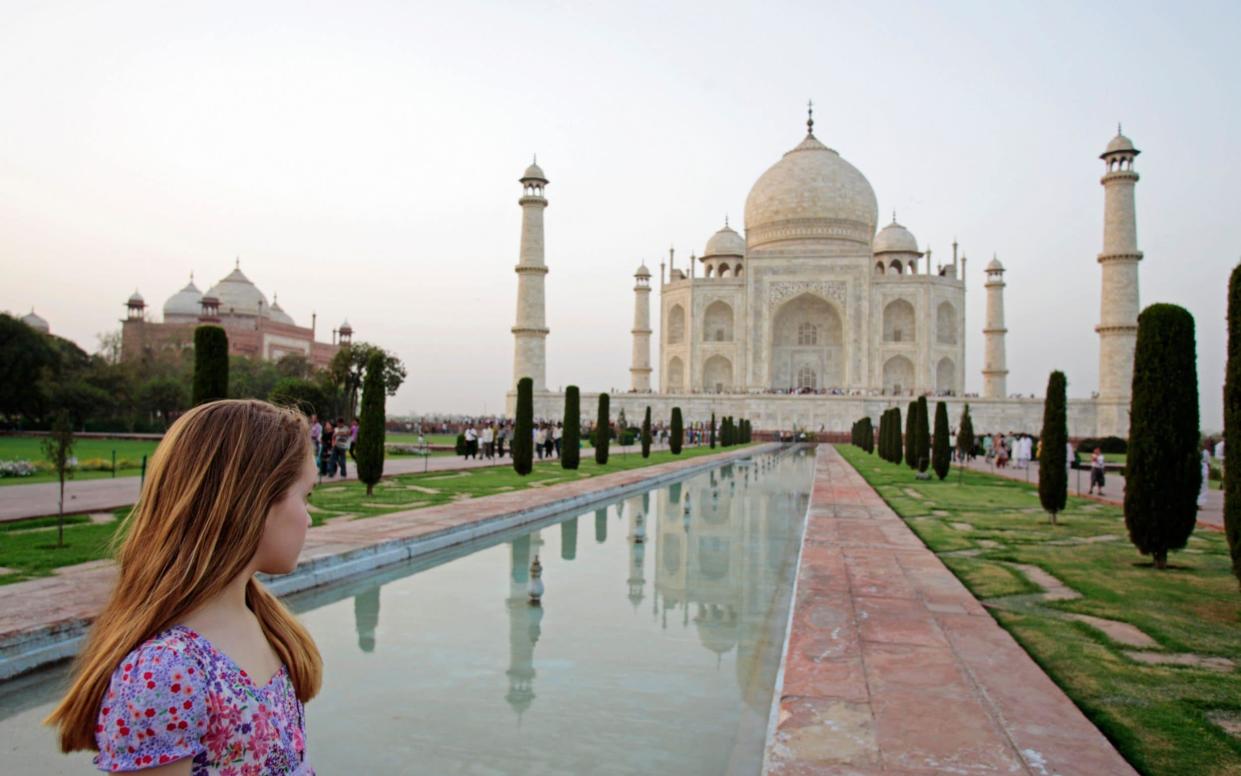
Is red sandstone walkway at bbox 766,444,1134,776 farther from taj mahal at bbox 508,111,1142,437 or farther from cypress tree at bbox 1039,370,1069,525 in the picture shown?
taj mahal at bbox 508,111,1142,437

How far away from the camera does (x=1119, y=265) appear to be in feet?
90.4

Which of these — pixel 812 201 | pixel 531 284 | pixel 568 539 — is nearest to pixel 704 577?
pixel 568 539

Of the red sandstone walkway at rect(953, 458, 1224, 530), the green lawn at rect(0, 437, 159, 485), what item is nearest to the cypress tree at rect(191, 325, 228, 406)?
the green lawn at rect(0, 437, 159, 485)

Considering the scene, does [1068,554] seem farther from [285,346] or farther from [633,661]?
[285,346]

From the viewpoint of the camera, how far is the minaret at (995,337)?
3538cm

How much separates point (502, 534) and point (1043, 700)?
16.1 ft

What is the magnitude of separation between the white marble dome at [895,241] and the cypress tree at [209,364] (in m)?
34.1

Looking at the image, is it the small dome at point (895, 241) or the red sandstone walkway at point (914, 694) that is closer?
the red sandstone walkway at point (914, 694)

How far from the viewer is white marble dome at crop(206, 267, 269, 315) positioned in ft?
145

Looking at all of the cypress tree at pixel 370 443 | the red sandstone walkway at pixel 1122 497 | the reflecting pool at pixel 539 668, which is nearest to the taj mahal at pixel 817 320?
the red sandstone walkway at pixel 1122 497

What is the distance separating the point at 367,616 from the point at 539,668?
3.95ft

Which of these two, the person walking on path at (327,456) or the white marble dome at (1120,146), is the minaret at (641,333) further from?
the person walking on path at (327,456)

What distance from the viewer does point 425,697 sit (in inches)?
116

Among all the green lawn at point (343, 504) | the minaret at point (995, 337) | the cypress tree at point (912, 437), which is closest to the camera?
the green lawn at point (343, 504)
